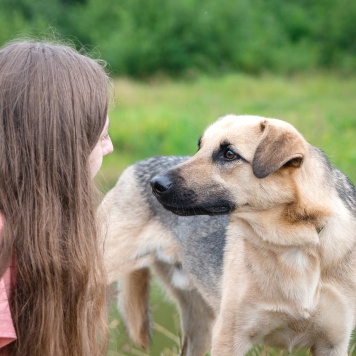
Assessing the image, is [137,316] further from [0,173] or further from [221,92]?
[221,92]

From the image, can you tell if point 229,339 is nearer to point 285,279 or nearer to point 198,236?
point 285,279

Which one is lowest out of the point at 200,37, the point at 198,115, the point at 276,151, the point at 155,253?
the point at 200,37

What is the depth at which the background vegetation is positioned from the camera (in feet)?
45.3

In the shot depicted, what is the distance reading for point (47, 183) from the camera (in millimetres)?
3514

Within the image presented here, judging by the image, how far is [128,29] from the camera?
25734 mm

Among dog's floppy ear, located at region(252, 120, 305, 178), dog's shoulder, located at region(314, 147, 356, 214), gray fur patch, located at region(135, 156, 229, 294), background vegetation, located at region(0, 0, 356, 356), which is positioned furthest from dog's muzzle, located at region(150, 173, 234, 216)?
background vegetation, located at region(0, 0, 356, 356)

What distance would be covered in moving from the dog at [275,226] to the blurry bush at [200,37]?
19901mm

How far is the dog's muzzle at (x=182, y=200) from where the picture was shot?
4.50 metres

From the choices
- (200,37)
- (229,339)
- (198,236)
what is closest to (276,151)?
(229,339)

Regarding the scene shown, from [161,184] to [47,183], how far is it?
3.62ft

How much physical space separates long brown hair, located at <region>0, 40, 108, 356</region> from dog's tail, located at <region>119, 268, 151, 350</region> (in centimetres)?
246

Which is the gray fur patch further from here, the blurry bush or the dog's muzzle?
the blurry bush

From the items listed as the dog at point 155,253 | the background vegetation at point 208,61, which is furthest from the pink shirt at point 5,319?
the background vegetation at point 208,61

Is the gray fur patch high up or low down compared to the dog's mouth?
down
